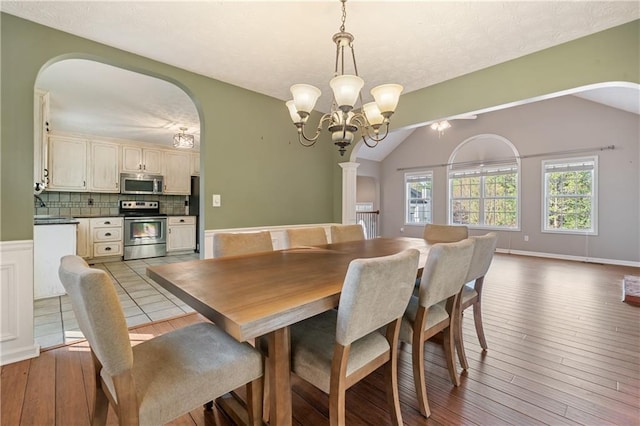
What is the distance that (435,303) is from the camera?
1.53 m

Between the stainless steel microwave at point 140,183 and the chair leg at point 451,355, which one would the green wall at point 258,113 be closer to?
the chair leg at point 451,355

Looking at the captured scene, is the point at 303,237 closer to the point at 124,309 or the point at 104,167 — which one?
the point at 124,309

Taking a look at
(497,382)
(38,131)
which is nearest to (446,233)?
(497,382)

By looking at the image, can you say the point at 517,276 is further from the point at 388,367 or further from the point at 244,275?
the point at 244,275

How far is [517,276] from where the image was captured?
439cm

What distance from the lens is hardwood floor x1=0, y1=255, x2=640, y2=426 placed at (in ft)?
4.86

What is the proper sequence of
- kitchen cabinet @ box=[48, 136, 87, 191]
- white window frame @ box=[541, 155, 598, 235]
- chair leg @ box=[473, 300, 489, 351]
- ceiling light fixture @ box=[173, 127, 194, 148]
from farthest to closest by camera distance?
white window frame @ box=[541, 155, 598, 235], kitchen cabinet @ box=[48, 136, 87, 191], ceiling light fixture @ box=[173, 127, 194, 148], chair leg @ box=[473, 300, 489, 351]

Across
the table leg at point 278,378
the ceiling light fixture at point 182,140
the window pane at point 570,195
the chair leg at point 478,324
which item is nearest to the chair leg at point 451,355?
the chair leg at point 478,324

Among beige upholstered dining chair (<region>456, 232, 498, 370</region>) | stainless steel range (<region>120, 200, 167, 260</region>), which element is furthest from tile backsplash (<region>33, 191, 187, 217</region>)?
beige upholstered dining chair (<region>456, 232, 498, 370</region>)

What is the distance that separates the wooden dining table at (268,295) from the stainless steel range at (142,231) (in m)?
4.76

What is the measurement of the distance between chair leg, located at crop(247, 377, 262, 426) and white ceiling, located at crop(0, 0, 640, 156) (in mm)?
2272

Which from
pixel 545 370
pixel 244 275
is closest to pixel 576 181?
pixel 545 370

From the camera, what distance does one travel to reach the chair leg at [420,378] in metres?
1.49

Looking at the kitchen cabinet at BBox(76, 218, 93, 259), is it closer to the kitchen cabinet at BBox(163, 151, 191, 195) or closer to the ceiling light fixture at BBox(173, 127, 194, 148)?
the kitchen cabinet at BBox(163, 151, 191, 195)
